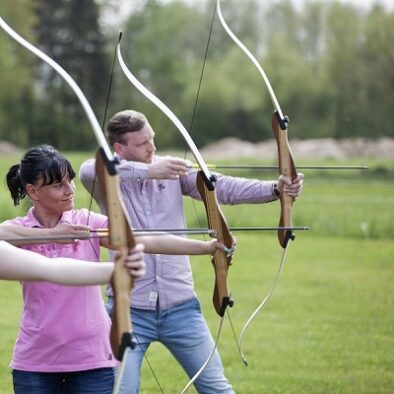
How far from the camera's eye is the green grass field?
6.69 meters

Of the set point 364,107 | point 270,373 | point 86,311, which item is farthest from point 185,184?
point 364,107

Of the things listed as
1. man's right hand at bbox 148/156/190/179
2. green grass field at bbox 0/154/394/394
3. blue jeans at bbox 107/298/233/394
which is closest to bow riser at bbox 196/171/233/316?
man's right hand at bbox 148/156/190/179

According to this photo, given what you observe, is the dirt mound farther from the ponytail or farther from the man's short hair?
the ponytail

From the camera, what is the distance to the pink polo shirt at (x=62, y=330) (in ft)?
11.9

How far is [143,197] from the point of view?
4.46 metres

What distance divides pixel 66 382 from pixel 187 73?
192 ft

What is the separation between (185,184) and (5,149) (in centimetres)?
4263

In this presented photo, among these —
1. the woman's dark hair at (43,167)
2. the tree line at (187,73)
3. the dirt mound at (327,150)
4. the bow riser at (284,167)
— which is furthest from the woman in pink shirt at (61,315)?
the dirt mound at (327,150)

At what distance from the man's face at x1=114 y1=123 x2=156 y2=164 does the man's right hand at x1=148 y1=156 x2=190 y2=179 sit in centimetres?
11

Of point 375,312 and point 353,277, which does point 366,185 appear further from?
point 375,312

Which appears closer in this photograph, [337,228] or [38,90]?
[337,228]

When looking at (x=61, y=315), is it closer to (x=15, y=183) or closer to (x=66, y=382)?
(x=66, y=382)

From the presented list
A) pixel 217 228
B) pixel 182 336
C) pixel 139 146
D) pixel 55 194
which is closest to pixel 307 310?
pixel 182 336

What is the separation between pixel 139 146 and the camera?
4.44 meters
